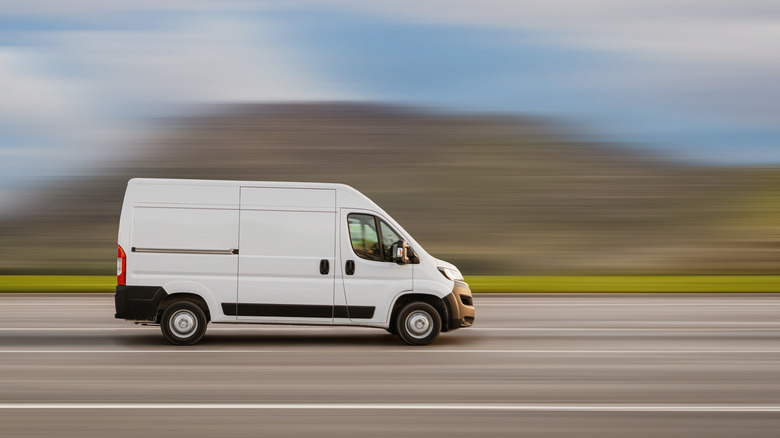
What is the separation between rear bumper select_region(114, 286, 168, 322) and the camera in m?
10.9

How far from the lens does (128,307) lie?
35.7 feet

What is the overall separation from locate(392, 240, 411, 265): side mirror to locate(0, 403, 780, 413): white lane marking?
3.96m

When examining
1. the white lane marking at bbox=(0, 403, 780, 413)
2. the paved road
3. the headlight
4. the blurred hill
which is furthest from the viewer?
the blurred hill

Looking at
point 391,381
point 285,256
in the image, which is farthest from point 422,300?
point 391,381

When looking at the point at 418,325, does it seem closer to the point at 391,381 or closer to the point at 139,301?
the point at 391,381

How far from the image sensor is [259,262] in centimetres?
1092

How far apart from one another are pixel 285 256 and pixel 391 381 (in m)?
3.11

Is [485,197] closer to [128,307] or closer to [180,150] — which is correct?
[180,150]

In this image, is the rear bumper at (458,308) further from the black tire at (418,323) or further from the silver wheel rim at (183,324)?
the silver wheel rim at (183,324)

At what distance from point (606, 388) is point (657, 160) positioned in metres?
113

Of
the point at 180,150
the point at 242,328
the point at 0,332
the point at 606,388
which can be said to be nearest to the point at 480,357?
the point at 606,388

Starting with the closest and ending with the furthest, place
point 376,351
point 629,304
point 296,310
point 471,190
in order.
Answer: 1. point 376,351
2. point 296,310
3. point 629,304
4. point 471,190

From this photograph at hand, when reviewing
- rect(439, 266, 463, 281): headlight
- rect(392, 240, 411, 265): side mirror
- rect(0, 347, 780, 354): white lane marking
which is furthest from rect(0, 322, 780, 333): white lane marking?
rect(392, 240, 411, 265): side mirror

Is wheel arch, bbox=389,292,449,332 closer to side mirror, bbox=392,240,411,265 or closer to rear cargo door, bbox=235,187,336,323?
side mirror, bbox=392,240,411,265
